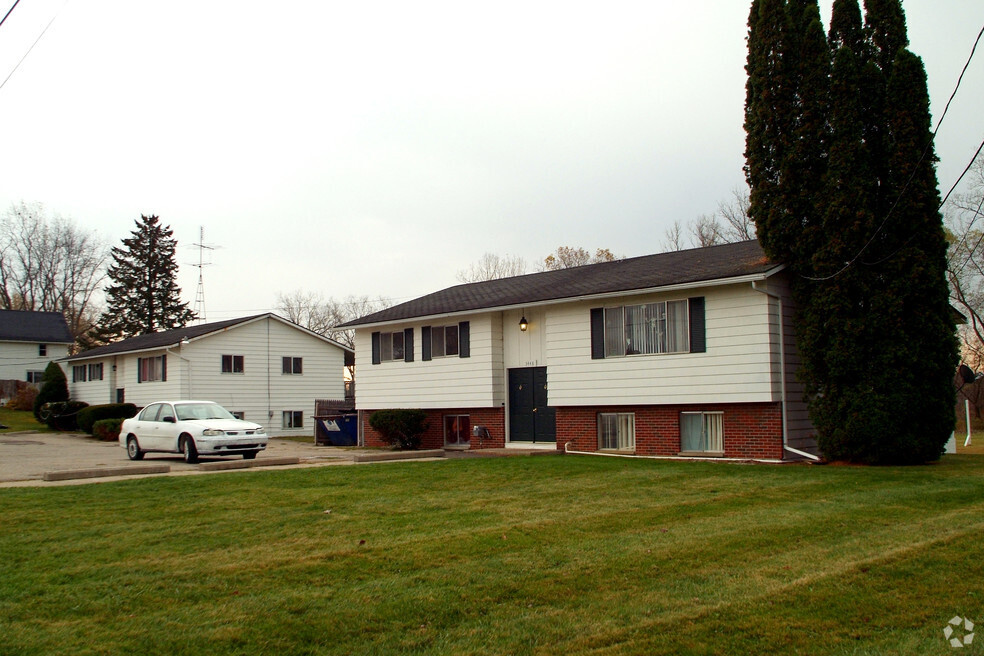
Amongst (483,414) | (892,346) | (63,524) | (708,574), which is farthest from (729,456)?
(63,524)

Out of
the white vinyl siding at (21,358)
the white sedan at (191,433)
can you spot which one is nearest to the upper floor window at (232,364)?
the white sedan at (191,433)

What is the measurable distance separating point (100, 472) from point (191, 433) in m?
4.38

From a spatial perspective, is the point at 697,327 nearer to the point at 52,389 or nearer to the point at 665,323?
the point at 665,323

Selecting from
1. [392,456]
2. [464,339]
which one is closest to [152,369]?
[464,339]

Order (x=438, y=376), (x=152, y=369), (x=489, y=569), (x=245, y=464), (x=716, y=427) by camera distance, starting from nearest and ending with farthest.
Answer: (x=489, y=569), (x=245, y=464), (x=716, y=427), (x=438, y=376), (x=152, y=369)

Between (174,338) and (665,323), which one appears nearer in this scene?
(665,323)

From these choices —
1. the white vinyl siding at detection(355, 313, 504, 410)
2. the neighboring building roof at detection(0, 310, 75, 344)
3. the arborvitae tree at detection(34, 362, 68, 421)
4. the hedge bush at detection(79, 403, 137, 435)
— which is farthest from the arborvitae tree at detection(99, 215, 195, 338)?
the white vinyl siding at detection(355, 313, 504, 410)

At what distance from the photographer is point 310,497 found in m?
11.2

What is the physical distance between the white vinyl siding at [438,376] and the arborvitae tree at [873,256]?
871 cm

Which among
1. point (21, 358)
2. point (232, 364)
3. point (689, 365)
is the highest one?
point (21, 358)

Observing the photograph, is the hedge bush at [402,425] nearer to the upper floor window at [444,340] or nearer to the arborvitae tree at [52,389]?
the upper floor window at [444,340]

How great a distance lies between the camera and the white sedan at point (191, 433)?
61.5 feet

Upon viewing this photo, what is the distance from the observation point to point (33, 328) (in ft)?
180

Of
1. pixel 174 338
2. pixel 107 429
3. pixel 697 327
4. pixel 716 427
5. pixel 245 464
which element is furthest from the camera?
pixel 174 338
